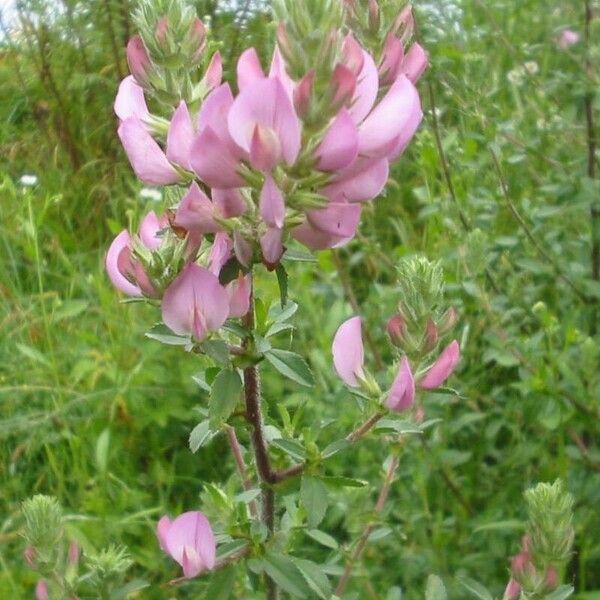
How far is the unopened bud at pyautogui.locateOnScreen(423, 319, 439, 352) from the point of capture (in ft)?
3.20

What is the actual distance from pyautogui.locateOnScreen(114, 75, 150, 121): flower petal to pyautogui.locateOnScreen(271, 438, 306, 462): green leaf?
1.01 ft

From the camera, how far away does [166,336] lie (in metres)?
0.89

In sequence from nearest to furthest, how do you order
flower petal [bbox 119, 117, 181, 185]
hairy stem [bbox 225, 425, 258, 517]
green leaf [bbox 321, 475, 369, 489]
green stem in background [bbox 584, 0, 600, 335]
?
flower petal [bbox 119, 117, 181, 185] → green leaf [bbox 321, 475, 369, 489] → hairy stem [bbox 225, 425, 258, 517] → green stem in background [bbox 584, 0, 600, 335]

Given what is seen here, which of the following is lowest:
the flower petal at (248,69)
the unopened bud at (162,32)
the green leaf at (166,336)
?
the green leaf at (166,336)

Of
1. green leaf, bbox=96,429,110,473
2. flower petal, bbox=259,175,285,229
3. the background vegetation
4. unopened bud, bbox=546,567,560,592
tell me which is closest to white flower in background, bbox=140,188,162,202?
the background vegetation

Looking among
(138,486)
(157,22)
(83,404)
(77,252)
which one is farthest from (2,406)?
(157,22)

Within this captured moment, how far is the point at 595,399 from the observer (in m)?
1.79

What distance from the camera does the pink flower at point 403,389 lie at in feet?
3.05

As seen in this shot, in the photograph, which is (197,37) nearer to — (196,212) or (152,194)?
(196,212)

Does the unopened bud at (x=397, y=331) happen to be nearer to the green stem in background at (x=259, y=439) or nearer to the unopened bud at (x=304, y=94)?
the green stem in background at (x=259, y=439)

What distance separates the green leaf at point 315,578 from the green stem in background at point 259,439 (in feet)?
0.14

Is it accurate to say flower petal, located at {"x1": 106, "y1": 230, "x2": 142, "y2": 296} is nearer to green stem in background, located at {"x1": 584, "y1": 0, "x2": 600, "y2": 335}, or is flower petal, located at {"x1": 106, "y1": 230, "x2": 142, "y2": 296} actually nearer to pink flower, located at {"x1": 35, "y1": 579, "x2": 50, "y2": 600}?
pink flower, located at {"x1": 35, "y1": 579, "x2": 50, "y2": 600}

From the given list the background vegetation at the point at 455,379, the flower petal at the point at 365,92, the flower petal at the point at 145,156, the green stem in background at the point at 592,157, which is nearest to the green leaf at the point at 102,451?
the background vegetation at the point at 455,379

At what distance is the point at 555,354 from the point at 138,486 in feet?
2.92
